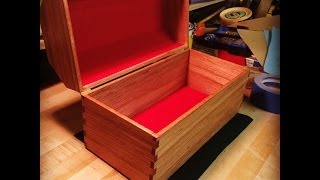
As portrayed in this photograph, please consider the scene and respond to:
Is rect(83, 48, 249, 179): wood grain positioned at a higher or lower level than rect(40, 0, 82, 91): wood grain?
lower

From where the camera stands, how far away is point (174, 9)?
0.95 meters

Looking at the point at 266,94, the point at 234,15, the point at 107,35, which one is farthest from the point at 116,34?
the point at 234,15

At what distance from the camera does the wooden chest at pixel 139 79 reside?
0.61 metres

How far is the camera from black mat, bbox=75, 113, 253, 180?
2.20 feet

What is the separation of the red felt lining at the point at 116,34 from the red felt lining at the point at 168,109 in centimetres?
16

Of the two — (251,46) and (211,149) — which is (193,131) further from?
(251,46)

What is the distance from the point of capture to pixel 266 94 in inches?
36.1

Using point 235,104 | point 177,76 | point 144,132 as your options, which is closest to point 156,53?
point 177,76

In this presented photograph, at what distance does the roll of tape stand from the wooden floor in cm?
49

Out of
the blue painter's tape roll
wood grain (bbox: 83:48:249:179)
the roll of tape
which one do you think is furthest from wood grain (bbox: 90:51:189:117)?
the roll of tape

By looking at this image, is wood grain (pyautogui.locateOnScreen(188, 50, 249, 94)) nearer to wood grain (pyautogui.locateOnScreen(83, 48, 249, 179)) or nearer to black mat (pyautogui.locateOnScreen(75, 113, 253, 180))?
wood grain (pyautogui.locateOnScreen(83, 48, 249, 179))

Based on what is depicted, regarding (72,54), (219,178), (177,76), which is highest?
(72,54)

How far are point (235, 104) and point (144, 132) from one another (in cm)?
40

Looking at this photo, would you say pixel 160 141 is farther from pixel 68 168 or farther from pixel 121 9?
pixel 121 9
